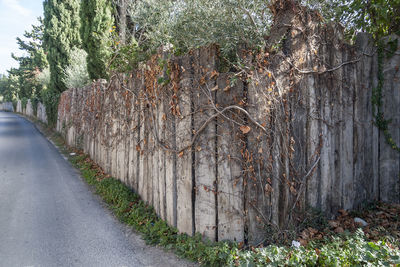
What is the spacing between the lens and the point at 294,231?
3.27 metres

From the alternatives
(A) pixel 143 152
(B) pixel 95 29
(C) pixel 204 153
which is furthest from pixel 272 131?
(B) pixel 95 29

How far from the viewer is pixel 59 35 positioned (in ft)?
52.1

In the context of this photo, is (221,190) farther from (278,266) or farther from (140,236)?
(140,236)

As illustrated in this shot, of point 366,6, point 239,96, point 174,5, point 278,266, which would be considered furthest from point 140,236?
point 174,5

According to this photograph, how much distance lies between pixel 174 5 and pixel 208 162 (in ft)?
16.9

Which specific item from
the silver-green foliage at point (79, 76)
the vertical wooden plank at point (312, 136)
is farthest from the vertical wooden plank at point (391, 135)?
the silver-green foliage at point (79, 76)

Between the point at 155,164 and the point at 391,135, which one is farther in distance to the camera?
the point at 391,135

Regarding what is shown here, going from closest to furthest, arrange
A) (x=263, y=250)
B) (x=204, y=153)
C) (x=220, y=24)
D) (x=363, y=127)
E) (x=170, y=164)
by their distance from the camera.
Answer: (x=263, y=250)
(x=204, y=153)
(x=170, y=164)
(x=363, y=127)
(x=220, y=24)

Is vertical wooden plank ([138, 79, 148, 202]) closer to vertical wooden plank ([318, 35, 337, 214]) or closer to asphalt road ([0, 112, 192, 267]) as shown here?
asphalt road ([0, 112, 192, 267])

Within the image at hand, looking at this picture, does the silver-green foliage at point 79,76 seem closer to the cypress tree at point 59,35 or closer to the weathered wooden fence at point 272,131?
the cypress tree at point 59,35

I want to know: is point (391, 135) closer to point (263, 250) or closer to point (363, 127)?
point (363, 127)

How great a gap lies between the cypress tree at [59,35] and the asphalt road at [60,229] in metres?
9.92

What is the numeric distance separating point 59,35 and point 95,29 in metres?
6.50

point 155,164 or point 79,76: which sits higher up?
point 79,76
